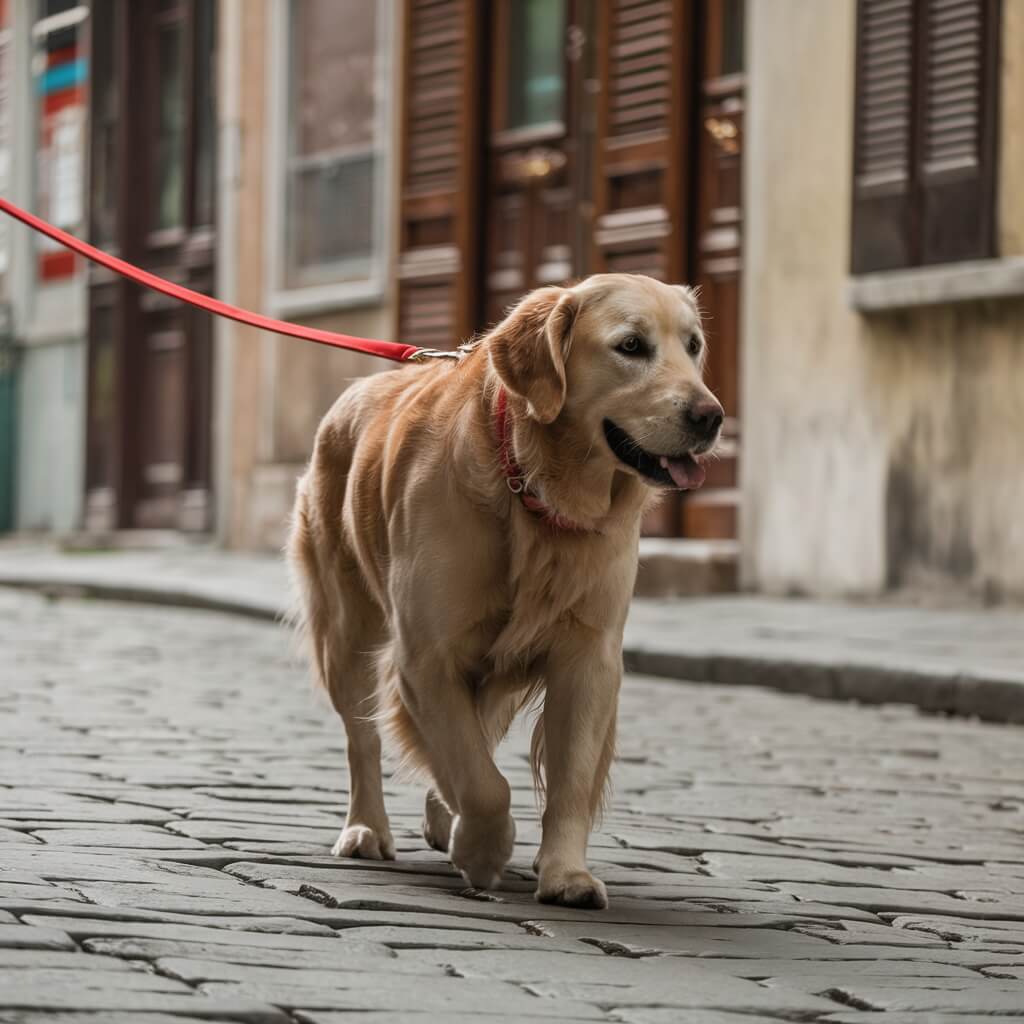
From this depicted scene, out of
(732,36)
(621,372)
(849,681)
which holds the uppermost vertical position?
(732,36)

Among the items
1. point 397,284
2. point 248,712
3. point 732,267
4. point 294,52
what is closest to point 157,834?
point 248,712

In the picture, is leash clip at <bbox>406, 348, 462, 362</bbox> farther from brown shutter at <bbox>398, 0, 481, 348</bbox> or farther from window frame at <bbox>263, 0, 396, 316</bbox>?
window frame at <bbox>263, 0, 396, 316</bbox>

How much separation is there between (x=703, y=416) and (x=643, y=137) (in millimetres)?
10111

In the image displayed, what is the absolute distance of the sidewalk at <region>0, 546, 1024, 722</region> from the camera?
8648 millimetres

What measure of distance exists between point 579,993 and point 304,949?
0.45m

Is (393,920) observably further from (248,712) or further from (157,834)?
(248,712)

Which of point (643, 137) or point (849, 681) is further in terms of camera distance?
point (643, 137)

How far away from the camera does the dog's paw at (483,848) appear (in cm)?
439

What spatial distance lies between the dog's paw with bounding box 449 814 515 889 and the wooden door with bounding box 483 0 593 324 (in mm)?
10341

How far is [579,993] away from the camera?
3.39 meters

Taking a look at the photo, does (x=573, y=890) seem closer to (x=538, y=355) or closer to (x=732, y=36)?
(x=538, y=355)

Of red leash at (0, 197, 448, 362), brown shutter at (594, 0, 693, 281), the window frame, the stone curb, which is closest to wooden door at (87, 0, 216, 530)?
the window frame

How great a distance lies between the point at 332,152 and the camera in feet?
59.0

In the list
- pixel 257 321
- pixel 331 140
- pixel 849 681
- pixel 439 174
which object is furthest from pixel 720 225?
pixel 257 321
